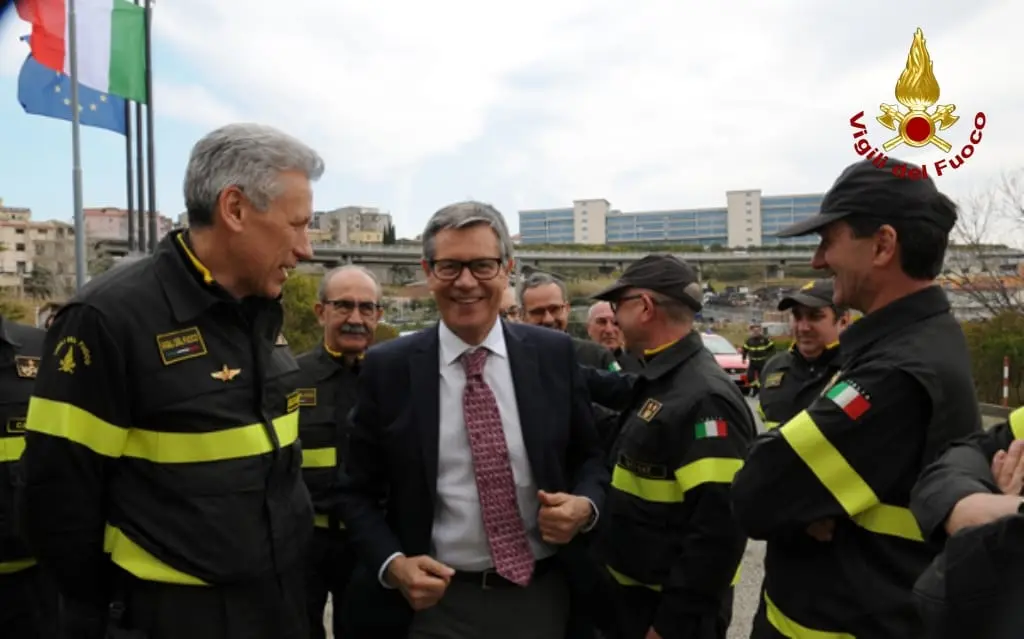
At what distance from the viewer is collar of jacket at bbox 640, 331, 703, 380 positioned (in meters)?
2.67

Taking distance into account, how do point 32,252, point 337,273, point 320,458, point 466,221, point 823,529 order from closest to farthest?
point 823,529
point 466,221
point 320,458
point 337,273
point 32,252

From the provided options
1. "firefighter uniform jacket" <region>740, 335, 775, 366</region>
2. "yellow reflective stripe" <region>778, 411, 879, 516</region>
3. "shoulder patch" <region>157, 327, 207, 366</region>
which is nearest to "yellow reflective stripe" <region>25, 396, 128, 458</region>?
"shoulder patch" <region>157, 327, 207, 366</region>

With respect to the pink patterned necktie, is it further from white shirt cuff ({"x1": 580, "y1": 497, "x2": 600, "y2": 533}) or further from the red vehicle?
the red vehicle

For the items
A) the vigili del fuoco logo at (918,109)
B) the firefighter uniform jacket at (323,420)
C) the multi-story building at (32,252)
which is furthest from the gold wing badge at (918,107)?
the multi-story building at (32,252)

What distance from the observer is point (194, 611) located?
1869 millimetres

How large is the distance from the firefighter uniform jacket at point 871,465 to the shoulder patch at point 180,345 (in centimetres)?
151

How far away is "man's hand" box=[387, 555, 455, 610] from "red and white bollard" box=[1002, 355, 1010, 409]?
45.2ft

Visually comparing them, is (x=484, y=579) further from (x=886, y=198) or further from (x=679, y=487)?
(x=886, y=198)

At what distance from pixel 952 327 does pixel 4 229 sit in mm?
71189

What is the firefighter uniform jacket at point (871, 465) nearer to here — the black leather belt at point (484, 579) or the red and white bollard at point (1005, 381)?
the black leather belt at point (484, 579)

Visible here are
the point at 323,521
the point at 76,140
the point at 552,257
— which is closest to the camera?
the point at 323,521

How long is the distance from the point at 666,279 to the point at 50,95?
1315 centimetres

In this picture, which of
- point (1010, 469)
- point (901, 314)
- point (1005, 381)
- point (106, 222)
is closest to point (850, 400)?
point (901, 314)

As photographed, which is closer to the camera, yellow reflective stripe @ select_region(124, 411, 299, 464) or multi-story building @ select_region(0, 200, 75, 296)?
yellow reflective stripe @ select_region(124, 411, 299, 464)
